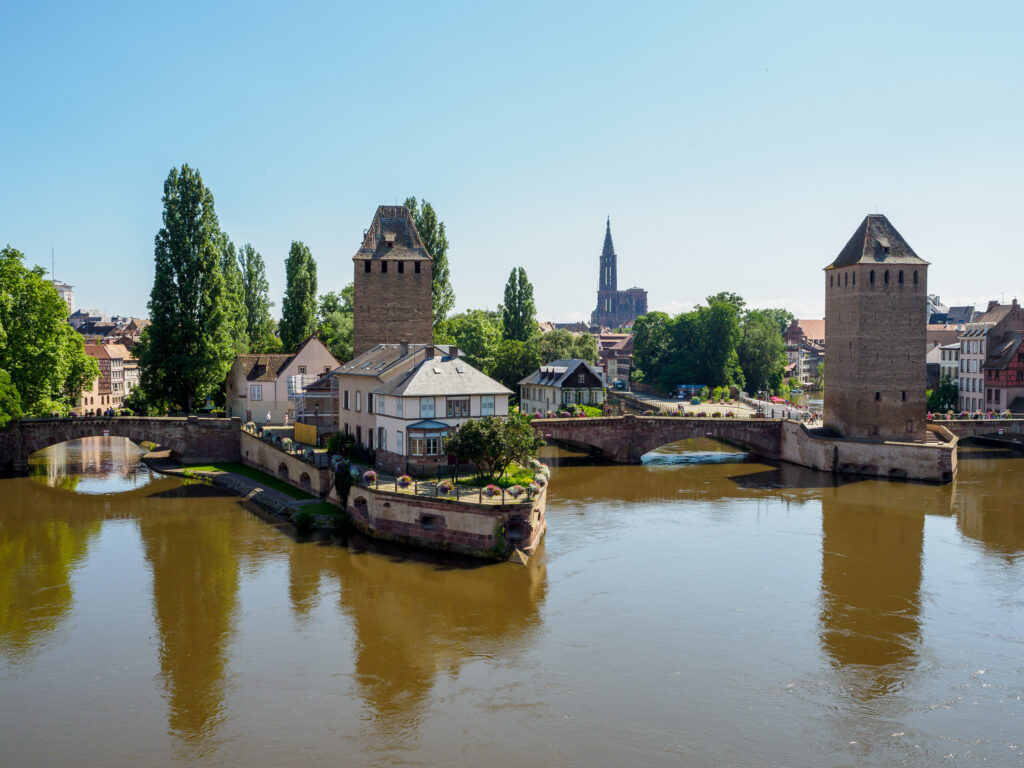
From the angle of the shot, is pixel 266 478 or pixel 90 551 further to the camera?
pixel 266 478

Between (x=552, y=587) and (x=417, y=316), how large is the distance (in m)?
35.9

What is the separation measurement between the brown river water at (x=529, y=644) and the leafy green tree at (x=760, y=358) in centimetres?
6523

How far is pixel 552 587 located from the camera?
34.1 metres

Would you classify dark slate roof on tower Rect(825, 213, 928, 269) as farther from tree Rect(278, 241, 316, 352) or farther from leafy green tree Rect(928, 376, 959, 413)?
tree Rect(278, 241, 316, 352)

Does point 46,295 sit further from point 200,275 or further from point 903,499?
point 903,499

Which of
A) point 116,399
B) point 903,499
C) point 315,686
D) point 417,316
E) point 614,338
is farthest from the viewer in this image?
point 614,338

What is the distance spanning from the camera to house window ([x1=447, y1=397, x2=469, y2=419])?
46.6 metres

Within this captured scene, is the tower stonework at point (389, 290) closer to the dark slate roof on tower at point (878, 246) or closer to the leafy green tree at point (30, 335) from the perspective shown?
the leafy green tree at point (30, 335)

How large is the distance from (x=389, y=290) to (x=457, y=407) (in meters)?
21.6

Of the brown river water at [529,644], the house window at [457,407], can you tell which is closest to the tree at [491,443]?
the house window at [457,407]

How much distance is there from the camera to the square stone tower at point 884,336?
63.1m

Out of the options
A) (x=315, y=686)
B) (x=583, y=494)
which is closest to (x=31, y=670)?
(x=315, y=686)

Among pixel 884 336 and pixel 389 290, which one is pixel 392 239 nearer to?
pixel 389 290

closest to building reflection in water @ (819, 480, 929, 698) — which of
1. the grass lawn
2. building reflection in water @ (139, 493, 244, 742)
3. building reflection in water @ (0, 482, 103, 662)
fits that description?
building reflection in water @ (139, 493, 244, 742)
